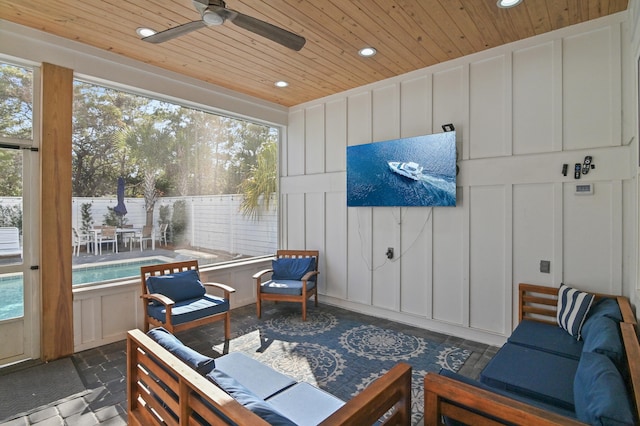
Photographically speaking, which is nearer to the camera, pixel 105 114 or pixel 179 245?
pixel 105 114

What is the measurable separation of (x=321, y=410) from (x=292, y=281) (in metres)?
2.90

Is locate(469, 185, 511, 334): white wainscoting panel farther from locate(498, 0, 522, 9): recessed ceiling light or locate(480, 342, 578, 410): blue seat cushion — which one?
locate(498, 0, 522, 9): recessed ceiling light

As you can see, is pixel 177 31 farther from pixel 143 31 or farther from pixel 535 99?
pixel 535 99

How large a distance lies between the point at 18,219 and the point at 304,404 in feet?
10.4

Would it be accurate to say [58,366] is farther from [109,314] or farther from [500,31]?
[500,31]

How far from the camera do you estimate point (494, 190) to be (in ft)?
11.3

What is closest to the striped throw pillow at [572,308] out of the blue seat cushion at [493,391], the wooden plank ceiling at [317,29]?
the blue seat cushion at [493,391]

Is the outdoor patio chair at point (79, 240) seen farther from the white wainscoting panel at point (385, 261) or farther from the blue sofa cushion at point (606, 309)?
the blue sofa cushion at point (606, 309)

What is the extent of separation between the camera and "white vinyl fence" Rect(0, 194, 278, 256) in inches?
149

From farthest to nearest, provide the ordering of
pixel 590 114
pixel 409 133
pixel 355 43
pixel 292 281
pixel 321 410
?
pixel 292 281, pixel 409 133, pixel 355 43, pixel 590 114, pixel 321 410

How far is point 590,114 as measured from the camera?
292 cm

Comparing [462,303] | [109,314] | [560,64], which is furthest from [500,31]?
[109,314]

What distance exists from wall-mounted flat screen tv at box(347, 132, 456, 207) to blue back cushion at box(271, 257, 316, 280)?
105 cm

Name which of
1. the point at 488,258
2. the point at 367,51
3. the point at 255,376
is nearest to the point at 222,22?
the point at 367,51
